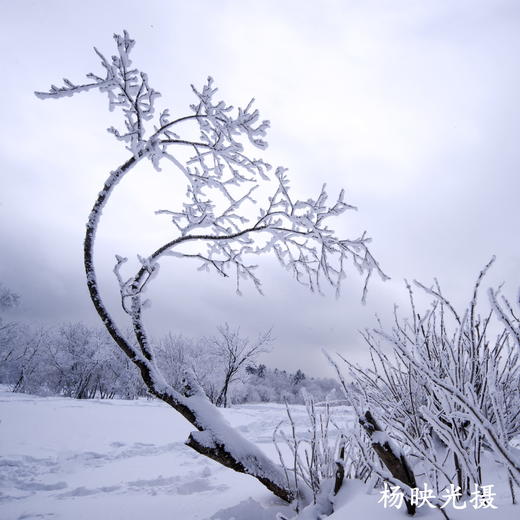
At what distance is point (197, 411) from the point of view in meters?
2.75

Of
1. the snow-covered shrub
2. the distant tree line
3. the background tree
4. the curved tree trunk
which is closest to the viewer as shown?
the snow-covered shrub

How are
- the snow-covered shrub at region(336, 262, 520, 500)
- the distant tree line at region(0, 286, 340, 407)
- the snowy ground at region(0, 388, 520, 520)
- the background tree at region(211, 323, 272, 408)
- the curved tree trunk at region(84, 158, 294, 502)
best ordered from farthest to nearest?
the distant tree line at region(0, 286, 340, 407), the background tree at region(211, 323, 272, 408), the snowy ground at region(0, 388, 520, 520), the curved tree trunk at region(84, 158, 294, 502), the snow-covered shrub at region(336, 262, 520, 500)

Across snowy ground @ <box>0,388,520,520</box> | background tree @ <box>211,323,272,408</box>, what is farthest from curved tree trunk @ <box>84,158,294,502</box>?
background tree @ <box>211,323,272,408</box>

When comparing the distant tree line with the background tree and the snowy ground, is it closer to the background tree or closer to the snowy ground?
the background tree

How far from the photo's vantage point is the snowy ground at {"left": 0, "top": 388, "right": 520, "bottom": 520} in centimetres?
273

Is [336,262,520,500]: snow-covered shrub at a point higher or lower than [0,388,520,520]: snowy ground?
higher

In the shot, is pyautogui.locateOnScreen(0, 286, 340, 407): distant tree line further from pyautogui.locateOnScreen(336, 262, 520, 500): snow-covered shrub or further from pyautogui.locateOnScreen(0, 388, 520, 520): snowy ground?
pyautogui.locateOnScreen(336, 262, 520, 500): snow-covered shrub

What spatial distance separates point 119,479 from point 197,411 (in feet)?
8.95

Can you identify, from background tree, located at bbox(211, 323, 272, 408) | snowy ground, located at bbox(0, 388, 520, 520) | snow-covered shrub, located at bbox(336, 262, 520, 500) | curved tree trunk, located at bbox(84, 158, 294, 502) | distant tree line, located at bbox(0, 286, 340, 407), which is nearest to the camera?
snow-covered shrub, located at bbox(336, 262, 520, 500)

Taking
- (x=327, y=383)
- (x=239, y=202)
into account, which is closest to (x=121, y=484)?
(x=239, y=202)

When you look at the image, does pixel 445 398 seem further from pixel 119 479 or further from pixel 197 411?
pixel 119 479

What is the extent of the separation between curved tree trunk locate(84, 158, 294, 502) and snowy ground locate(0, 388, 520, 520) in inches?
16.5

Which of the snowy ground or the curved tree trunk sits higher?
the curved tree trunk

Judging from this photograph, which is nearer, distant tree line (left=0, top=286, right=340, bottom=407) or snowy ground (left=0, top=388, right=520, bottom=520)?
snowy ground (left=0, top=388, right=520, bottom=520)
